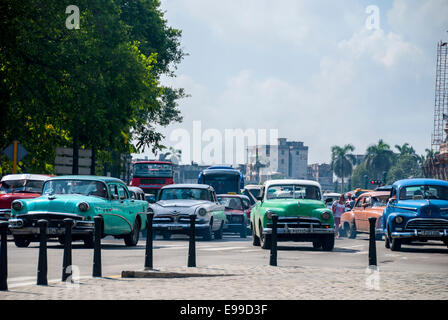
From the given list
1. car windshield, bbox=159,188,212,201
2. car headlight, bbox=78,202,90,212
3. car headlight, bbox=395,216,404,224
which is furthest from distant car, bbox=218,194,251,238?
car headlight, bbox=78,202,90,212

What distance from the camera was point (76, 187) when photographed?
20.5m

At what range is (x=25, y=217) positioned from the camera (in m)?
19.1

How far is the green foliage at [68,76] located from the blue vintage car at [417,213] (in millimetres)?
13099

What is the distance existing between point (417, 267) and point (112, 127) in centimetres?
1848

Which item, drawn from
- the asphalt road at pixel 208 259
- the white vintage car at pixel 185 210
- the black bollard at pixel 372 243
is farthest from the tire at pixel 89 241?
the black bollard at pixel 372 243

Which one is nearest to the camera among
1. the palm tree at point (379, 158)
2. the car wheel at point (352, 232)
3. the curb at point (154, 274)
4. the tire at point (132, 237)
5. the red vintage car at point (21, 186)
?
the curb at point (154, 274)

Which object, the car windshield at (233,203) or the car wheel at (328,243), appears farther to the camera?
the car windshield at (233,203)

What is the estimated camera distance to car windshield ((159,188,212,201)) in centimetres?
2731

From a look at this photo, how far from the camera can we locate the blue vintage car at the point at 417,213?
21234 millimetres

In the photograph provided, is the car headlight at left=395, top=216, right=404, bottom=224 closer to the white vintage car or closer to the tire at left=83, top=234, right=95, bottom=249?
the white vintage car

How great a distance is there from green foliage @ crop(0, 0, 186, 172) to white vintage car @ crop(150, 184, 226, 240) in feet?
18.5

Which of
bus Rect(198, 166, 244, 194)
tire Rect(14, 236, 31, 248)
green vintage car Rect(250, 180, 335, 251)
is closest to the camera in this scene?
tire Rect(14, 236, 31, 248)

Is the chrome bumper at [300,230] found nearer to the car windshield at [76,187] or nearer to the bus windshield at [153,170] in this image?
the car windshield at [76,187]
